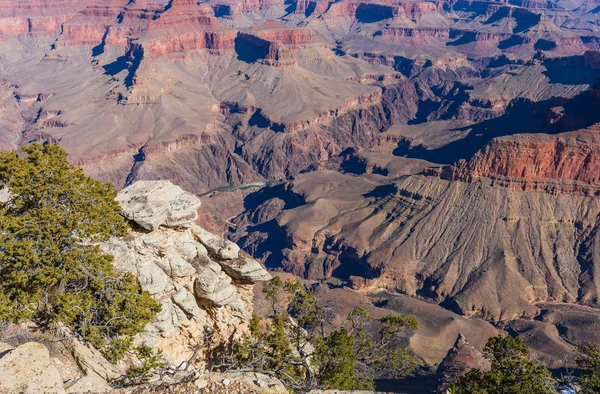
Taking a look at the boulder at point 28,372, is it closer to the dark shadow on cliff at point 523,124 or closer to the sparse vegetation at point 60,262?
the sparse vegetation at point 60,262

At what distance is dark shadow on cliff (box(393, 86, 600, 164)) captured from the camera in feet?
393

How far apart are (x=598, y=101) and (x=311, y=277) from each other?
307ft

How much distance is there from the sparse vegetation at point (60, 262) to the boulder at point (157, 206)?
3.60 meters

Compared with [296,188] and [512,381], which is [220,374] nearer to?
[512,381]

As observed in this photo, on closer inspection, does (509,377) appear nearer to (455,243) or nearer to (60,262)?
(60,262)

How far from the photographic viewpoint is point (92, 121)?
176m

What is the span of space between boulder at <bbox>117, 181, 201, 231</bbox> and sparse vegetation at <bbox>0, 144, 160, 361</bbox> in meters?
3.60

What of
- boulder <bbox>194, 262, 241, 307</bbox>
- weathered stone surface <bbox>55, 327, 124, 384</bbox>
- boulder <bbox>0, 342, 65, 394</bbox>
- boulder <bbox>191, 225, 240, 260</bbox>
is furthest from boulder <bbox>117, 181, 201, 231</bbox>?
boulder <bbox>0, 342, 65, 394</bbox>

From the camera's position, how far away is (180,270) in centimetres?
2892

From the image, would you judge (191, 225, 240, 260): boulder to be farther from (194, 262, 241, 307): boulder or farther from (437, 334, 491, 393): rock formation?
(437, 334, 491, 393): rock formation

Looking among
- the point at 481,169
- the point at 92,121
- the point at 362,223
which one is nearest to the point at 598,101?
the point at 481,169

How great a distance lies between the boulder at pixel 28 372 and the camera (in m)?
15.5

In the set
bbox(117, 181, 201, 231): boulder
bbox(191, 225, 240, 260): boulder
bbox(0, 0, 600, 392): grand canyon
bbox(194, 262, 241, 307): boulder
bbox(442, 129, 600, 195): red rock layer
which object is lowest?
bbox(0, 0, 600, 392): grand canyon

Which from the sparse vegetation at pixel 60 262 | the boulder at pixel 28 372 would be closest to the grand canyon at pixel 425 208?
the sparse vegetation at pixel 60 262
